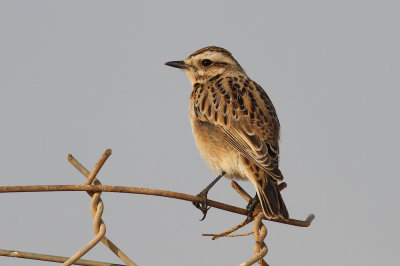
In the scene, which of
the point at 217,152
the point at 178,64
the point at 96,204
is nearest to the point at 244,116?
the point at 217,152

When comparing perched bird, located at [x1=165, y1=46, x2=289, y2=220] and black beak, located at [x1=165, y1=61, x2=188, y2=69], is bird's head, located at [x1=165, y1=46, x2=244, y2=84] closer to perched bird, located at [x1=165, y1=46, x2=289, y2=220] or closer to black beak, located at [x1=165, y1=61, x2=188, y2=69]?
black beak, located at [x1=165, y1=61, x2=188, y2=69]

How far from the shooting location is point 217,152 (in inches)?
281

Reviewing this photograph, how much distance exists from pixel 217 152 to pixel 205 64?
198 cm

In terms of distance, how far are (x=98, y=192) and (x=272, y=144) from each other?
3515mm

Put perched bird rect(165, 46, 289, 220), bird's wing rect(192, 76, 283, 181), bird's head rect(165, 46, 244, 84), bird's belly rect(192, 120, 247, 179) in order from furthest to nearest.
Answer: bird's head rect(165, 46, 244, 84) → bird's belly rect(192, 120, 247, 179) → bird's wing rect(192, 76, 283, 181) → perched bird rect(165, 46, 289, 220)

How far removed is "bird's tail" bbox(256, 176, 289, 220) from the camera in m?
5.64

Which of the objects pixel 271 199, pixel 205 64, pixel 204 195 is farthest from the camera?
pixel 205 64

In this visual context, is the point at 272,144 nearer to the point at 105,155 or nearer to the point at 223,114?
the point at 223,114

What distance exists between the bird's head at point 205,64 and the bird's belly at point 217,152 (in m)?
1.42

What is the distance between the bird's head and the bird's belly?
1.42 m

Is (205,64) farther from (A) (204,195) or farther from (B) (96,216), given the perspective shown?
(B) (96,216)

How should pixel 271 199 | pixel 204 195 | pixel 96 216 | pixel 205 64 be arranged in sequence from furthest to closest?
pixel 205 64 < pixel 204 195 < pixel 271 199 < pixel 96 216

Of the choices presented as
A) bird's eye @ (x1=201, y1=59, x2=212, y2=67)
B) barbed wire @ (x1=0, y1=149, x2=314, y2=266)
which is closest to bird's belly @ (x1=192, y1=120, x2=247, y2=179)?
bird's eye @ (x1=201, y1=59, x2=212, y2=67)

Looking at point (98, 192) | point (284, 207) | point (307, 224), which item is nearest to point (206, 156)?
point (284, 207)
